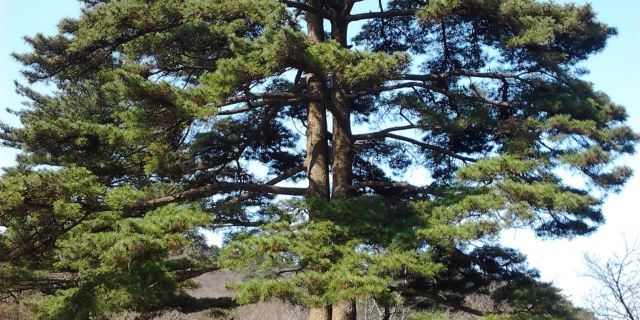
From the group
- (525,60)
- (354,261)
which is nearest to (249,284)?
(354,261)

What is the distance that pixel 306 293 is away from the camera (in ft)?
19.6

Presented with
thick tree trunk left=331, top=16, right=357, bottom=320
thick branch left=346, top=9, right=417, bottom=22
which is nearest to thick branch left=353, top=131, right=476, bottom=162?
thick tree trunk left=331, top=16, right=357, bottom=320

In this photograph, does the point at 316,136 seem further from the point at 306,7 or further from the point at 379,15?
the point at 379,15

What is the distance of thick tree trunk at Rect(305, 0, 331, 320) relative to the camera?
7.73 m

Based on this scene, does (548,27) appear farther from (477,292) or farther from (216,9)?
(216,9)

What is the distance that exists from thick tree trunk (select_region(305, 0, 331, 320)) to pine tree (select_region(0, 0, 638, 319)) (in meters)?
0.04

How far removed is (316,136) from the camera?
8.37 metres

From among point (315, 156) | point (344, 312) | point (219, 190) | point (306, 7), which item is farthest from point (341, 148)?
point (344, 312)

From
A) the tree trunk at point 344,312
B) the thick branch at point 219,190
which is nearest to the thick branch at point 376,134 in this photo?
the thick branch at point 219,190

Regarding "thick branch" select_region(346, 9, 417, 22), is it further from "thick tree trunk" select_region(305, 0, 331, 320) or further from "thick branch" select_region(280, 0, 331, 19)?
"thick tree trunk" select_region(305, 0, 331, 320)

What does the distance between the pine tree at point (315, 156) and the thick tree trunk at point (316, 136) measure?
4 cm

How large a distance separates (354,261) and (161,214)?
2.30 metres

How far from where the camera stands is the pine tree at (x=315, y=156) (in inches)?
239

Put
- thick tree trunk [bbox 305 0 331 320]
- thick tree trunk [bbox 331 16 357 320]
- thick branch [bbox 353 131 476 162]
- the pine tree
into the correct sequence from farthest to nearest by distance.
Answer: thick branch [bbox 353 131 476 162], thick tree trunk [bbox 331 16 357 320], thick tree trunk [bbox 305 0 331 320], the pine tree
